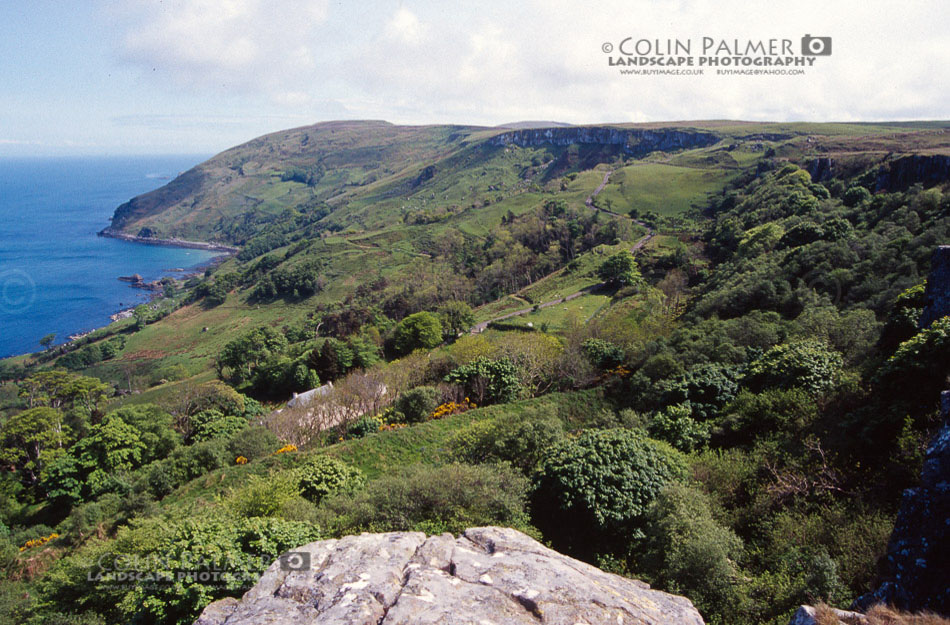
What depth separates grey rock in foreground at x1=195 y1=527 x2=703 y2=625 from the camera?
7750mm

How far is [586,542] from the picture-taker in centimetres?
1602

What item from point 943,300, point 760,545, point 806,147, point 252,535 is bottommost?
point 760,545

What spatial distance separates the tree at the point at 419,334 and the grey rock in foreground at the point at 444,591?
47.0 metres

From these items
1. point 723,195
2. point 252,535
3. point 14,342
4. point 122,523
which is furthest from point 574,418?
point 14,342

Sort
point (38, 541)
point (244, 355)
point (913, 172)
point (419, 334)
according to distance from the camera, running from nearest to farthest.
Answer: point (38, 541) → point (913, 172) → point (419, 334) → point (244, 355)

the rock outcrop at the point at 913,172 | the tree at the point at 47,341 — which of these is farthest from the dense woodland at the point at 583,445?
the tree at the point at 47,341

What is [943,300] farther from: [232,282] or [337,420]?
[232,282]

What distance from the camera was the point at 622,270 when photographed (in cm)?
7475

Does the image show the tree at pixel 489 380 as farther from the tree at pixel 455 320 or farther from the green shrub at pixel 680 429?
the tree at pixel 455 320

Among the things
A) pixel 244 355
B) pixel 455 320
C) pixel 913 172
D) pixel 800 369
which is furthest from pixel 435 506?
pixel 913 172

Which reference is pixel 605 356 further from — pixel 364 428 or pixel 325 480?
pixel 325 480

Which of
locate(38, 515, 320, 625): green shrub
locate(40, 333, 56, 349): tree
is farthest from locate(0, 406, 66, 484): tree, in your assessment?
locate(40, 333, 56, 349): tree

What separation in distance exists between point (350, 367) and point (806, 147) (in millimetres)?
119722

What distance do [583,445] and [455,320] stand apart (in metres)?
45.4
